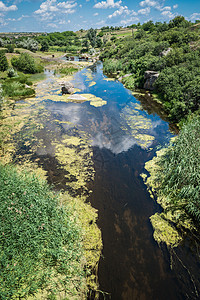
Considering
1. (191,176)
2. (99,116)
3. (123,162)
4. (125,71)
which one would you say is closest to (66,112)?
(99,116)

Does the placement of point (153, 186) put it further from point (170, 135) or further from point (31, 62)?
point (31, 62)

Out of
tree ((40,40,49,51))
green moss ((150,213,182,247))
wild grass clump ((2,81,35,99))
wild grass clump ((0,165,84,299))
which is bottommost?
green moss ((150,213,182,247))

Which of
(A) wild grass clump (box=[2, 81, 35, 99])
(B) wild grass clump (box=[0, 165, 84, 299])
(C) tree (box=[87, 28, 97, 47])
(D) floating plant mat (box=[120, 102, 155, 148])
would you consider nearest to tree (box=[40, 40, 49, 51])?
(C) tree (box=[87, 28, 97, 47])

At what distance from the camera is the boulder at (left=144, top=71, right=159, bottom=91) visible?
97.5ft

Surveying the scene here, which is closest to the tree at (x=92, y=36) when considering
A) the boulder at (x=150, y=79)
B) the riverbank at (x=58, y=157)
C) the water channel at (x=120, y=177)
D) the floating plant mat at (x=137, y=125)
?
the boulder at (x=150, y=79)

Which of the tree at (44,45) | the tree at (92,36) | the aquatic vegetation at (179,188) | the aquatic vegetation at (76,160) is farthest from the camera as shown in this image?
the tree at (92,36)

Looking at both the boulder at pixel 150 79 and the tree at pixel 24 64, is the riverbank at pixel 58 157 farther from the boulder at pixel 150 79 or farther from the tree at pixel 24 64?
the tree at pixel 24 64

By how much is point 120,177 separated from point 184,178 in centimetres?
452

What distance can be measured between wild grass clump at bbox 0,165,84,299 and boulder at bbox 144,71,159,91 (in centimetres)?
2948

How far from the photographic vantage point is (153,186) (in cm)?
1148

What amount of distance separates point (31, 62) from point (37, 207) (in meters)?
48.8

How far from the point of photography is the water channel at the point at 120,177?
6.88m

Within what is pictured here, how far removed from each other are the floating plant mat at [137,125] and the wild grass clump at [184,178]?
5.10m

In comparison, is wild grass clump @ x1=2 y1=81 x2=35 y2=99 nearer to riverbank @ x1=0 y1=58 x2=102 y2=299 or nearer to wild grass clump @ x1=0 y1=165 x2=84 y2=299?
riverbank @ x1=0 y1=58 x2=102 y2=299
